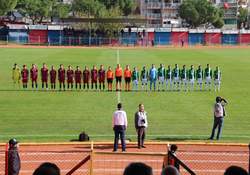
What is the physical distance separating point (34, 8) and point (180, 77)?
82204 millimetres

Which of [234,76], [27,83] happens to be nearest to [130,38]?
[234,76]

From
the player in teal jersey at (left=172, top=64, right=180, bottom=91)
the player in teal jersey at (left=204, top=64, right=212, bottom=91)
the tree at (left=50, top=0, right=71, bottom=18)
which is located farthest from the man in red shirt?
the tree at (left=50, top=0, right=71, bottom=18)

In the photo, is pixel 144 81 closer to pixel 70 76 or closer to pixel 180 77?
pixel 180 77

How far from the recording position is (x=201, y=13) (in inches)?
4719

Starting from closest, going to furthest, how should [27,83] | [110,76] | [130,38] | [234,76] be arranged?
[110,76]
[27,83]
[234,76]
[130,38]

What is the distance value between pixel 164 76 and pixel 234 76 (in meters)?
9.96

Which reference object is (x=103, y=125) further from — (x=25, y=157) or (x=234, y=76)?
(x=234, y=76)

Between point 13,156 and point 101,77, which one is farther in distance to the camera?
point 101,77

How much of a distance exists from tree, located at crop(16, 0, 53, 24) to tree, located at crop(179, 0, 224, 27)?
2746 centimetres

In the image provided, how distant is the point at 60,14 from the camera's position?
120812 millimetres

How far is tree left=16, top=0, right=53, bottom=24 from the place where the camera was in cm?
11375

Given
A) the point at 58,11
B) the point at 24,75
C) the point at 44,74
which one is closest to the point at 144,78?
the point at 44,74

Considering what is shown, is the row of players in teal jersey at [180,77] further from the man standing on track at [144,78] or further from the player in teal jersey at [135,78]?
the player in teal jersey at [135,78]

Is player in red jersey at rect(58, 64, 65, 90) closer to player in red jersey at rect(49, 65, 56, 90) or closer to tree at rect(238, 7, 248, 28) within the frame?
player in red jersey at rect(49, 65, 56, 90)
